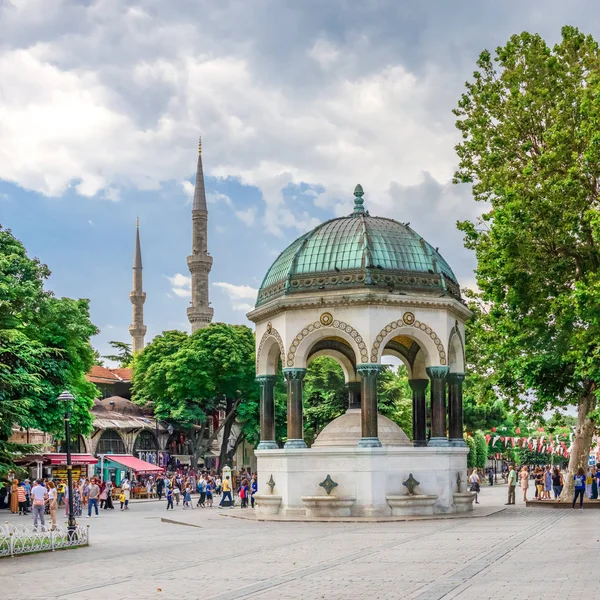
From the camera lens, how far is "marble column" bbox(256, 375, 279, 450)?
29.3 m

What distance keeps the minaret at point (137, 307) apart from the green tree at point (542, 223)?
200 feet

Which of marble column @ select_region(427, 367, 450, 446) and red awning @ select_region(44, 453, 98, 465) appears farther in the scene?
red awning @ select_region(44, 453, 98, 465)

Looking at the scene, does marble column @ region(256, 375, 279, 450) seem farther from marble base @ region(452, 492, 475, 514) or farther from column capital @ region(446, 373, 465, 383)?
marble base @ region(452, 492, 475, 514)

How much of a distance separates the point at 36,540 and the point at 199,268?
65.3 m

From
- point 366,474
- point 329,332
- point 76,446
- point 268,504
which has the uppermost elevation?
point 329,332

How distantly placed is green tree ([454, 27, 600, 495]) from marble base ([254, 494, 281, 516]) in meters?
8.53

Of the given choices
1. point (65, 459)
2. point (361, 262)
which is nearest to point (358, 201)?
point (361, 262)

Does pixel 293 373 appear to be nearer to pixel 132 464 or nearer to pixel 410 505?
pixel 410 505

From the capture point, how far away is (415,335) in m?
28.5

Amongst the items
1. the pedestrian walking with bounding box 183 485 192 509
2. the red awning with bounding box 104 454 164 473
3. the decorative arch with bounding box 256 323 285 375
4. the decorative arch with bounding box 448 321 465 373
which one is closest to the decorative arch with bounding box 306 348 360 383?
the decorative arch with bounding box 256 323 285 375

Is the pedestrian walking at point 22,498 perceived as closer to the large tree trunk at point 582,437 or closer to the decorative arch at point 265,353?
the decorative arch at point 265,353

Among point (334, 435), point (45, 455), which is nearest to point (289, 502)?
point (334, 435)

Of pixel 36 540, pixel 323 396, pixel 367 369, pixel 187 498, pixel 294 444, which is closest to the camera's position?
pixel 36 540

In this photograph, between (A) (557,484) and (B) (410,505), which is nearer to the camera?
(B) (410,505)
